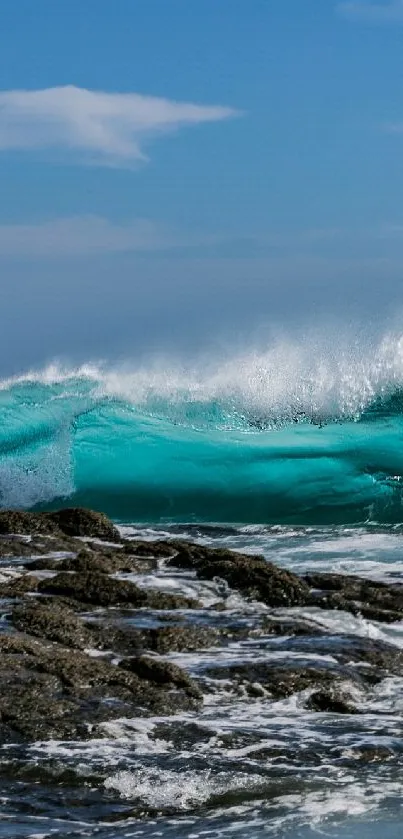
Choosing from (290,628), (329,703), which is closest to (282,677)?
(329,703)

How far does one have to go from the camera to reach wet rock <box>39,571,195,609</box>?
11.2 m

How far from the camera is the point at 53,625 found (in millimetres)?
9938

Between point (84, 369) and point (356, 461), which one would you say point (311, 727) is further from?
point (84, 369)

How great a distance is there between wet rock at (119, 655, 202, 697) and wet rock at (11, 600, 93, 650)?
779 millimetres

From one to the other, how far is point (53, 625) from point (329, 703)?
7.84ft

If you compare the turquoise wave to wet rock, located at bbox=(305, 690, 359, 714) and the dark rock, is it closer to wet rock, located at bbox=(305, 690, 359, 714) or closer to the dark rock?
the dark rock

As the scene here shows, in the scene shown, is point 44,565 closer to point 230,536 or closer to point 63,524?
point 63,524

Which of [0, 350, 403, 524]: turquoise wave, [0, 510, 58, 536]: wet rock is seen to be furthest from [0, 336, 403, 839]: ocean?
[0, 510, 58, 536]: wet rock

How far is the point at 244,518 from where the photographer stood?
21.0 meters

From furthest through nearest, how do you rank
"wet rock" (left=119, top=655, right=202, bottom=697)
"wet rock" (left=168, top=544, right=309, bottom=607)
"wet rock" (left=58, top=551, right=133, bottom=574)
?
"wet rock" (left=58, top=551, right=133, bottom=574)
"wet rock" (left=168, top=544, right=309, bottom=607)
"wet rock" (left=119, top=655, right=202, bottom=697)

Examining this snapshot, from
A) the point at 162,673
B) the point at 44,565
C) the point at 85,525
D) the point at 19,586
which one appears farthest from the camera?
the point at 85,525

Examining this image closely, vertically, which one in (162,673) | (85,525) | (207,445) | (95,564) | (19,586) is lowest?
(162,673)

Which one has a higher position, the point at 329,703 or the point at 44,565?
the point at 44,565

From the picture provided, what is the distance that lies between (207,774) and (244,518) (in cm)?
1386
